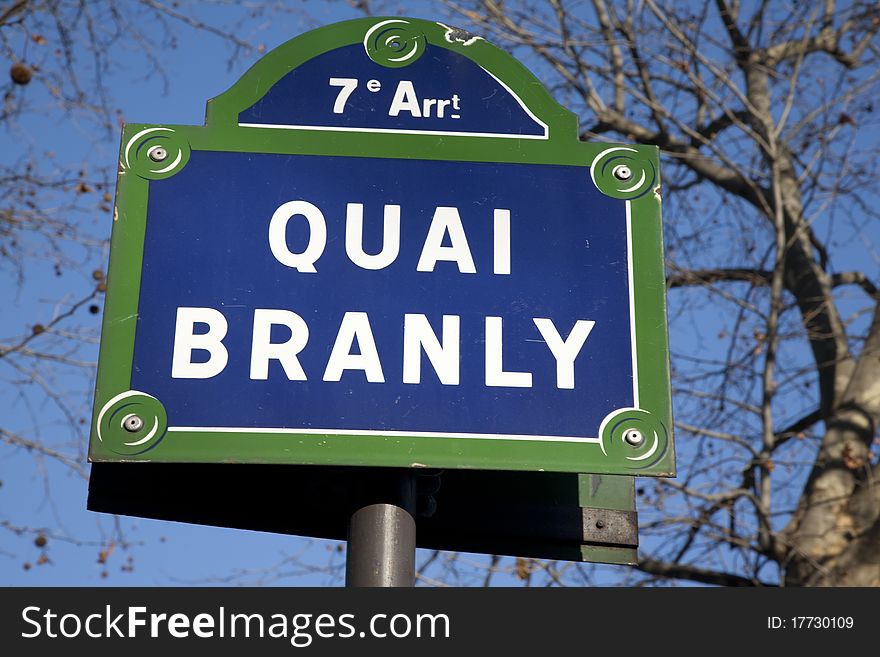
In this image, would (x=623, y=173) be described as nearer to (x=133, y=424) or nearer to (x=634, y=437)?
(x=634, y=437)

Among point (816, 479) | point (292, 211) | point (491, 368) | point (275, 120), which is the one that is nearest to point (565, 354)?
point (491, 368)

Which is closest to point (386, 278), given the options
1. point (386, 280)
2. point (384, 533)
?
point (386, 280)

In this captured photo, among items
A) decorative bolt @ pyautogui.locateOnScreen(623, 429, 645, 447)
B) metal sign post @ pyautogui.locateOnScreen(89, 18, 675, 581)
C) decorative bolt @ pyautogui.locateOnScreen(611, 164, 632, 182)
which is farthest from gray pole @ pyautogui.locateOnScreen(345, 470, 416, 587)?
decorative bolt @ pyautogui.locateOnScreen(611, 164, 632, 182)

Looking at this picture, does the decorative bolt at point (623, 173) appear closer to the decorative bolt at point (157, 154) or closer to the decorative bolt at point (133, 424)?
the decorative bolt at point (157, 154)

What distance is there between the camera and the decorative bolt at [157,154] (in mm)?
2195

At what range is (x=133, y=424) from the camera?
1.94 meters

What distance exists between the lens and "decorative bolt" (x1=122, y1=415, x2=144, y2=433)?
1.94 meters

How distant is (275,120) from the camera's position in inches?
89.3

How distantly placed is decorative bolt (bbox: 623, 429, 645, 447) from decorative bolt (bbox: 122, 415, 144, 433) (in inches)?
28.9

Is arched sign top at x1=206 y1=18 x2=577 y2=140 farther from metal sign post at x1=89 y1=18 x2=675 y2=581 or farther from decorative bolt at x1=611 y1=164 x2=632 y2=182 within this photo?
decorative bolt at x1=611 y1=164 x2=632 y2=182

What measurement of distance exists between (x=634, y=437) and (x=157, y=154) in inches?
37.0

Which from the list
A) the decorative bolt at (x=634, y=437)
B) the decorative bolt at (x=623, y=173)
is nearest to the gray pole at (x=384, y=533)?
the decorative bolt at (x=634, y=437)

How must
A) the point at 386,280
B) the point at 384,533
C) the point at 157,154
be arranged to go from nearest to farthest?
the point at 384,533, the point at 386,280, the point at 157,154

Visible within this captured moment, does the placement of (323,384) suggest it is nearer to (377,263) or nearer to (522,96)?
(377,263)
